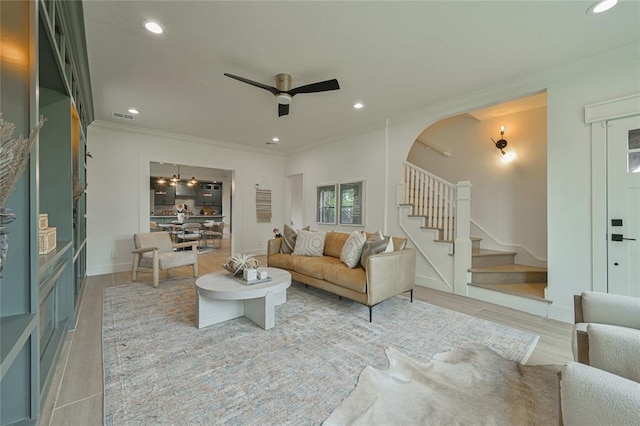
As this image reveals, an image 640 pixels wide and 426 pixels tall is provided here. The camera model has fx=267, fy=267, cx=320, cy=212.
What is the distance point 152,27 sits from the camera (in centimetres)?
231

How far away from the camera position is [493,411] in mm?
1577

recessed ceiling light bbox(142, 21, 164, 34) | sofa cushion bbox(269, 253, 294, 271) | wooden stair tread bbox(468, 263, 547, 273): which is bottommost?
wooden stair tread bbox(468, 263, 547, 273)

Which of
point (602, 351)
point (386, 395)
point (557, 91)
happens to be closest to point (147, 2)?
point (386, 395)

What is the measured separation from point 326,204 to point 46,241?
4.75 meters

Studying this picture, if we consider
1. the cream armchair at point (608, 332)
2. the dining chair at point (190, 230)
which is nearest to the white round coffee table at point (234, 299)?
the cream armchair at point (608, 332)

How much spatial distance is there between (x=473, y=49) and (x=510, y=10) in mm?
512

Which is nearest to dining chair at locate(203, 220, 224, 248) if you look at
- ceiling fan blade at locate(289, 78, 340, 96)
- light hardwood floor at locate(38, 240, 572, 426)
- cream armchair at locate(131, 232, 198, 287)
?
cream armchair at locate(131, 232, 198, 287)

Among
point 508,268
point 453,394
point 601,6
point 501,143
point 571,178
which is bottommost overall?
point 453,394

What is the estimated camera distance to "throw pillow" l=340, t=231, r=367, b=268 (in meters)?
3.33

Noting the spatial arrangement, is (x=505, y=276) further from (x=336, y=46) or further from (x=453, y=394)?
(x=336, y=46)

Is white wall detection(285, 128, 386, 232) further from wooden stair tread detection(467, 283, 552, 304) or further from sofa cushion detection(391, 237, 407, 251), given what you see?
wooden stair tread detection(467, 283, 552, 304)

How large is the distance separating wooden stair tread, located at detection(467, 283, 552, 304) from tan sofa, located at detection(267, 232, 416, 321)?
1087 mm

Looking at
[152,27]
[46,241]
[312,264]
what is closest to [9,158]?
[46,241]

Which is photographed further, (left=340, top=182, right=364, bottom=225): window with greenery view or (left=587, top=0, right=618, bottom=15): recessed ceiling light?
(left=340, top=182, right=364, bottom=225): window with greenery view
